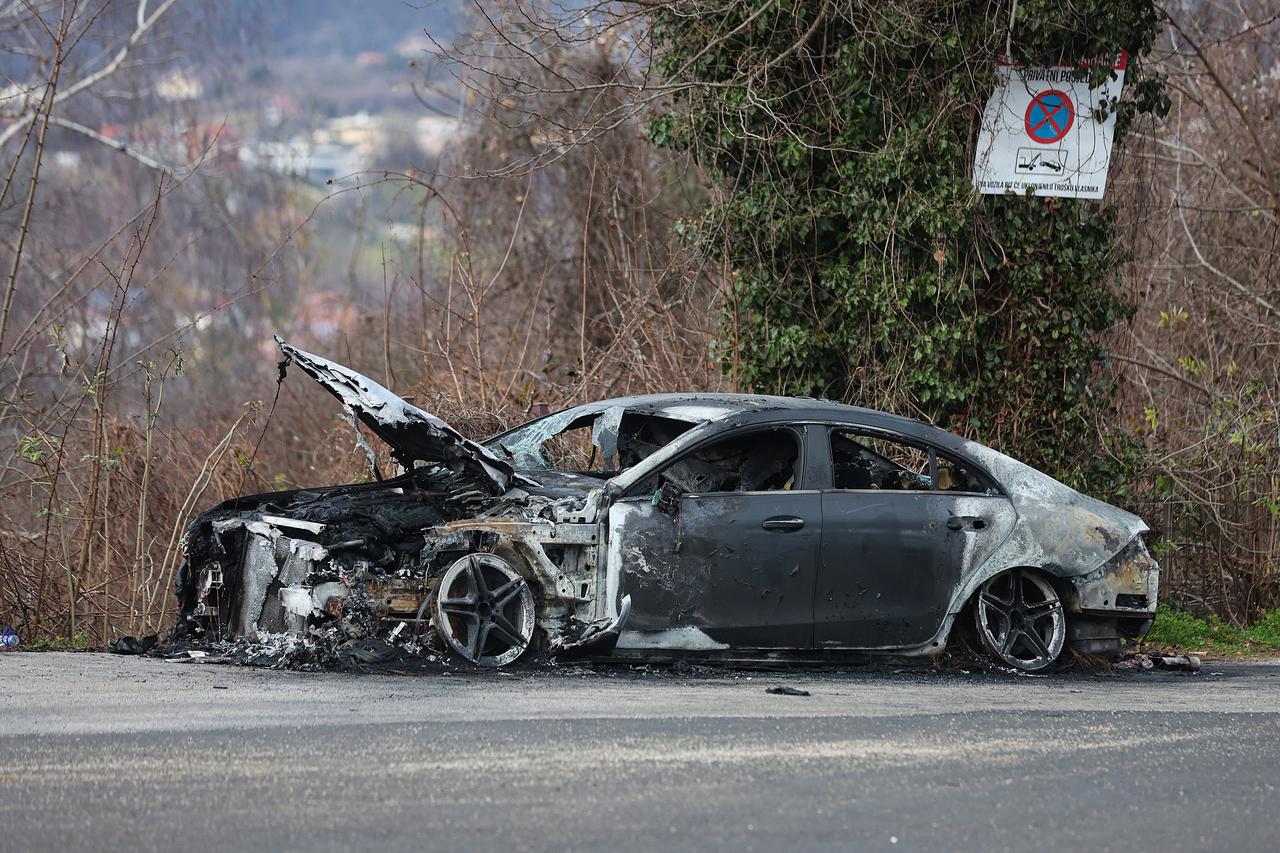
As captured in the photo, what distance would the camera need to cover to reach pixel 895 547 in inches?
372

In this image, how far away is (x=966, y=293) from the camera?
555 inches

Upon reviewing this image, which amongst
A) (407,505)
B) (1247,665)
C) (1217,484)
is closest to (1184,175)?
→ (1217,484)

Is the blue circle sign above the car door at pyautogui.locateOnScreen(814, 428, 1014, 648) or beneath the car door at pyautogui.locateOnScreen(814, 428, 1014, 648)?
above

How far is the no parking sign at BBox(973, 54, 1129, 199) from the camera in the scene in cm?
1423

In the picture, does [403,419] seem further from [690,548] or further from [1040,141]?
[1040,141]

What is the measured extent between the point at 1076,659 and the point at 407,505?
14.4 feet

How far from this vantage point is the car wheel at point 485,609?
8.84 meters

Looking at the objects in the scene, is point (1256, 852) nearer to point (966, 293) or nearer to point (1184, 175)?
point (966, 293)

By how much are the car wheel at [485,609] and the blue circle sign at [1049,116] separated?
25.1 ft

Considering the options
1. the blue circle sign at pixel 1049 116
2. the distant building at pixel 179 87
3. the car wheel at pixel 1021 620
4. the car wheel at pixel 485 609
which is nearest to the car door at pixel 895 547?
the car wheel at pixel 1021 620

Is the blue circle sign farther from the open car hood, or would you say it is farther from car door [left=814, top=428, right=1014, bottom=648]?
the open car hood

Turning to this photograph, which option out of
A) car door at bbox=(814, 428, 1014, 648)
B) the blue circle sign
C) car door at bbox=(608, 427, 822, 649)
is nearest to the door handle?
car door at bbox=(814, 428, 1014, 648)

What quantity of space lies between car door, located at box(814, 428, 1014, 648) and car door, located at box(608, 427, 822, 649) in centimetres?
14

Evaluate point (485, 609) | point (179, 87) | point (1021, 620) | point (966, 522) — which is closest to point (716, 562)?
point (485, 609)
